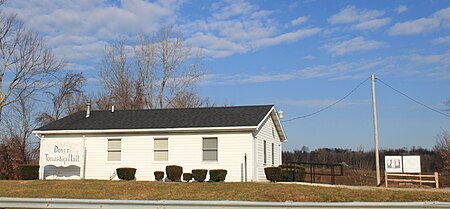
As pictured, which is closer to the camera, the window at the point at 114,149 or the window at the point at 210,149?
the window at the point at 210,149

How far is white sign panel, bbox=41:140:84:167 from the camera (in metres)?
23.9

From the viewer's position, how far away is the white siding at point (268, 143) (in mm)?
23898

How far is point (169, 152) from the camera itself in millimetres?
23781

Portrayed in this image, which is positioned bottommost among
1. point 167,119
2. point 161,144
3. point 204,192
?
point 204,192

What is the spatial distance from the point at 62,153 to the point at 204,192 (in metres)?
10.1

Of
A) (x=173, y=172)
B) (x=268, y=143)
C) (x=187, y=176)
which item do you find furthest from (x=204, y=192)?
(x=268, y=143)

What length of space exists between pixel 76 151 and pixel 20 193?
5989 millimetres

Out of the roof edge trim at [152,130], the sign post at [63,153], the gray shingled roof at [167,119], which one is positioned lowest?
the sign post at [63,153]

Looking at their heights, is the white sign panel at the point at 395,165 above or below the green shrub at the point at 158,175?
above

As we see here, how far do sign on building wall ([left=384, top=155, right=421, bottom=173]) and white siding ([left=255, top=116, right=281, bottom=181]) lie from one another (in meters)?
6.62

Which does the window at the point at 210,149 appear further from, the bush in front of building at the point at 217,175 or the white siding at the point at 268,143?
the white siding at the point at 268,143

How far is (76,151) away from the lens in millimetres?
24094

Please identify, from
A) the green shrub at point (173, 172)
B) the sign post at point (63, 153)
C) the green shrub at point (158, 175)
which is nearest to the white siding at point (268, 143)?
the green shrub at point (173, 172)

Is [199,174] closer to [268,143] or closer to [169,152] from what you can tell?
[169,152]
